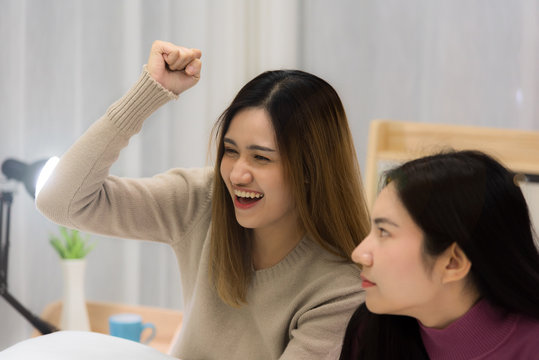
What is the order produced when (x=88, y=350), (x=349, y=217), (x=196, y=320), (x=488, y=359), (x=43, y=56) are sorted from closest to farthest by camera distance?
(x=488, y=359) → (x=88, y=350) → (x=349, y=217) → (x=196, y=320) → (x=43, y=56)

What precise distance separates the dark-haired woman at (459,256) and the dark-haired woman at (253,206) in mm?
241

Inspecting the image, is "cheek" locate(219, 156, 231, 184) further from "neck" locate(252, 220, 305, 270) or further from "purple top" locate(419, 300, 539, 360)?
"purple top" locate(419, 300, 539, 360)

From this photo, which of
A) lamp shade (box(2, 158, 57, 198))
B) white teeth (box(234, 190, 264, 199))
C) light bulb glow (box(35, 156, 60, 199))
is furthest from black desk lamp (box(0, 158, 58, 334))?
white teeth (box(234, 190, 264, 199))

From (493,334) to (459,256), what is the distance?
5.4 inches

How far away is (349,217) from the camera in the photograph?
1131mm

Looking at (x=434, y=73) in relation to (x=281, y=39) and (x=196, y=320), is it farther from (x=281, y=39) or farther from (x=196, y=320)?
(x=196, y=320)

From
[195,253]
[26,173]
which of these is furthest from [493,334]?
[26,173]

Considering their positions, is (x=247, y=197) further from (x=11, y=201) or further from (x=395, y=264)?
(x=11, y=201)

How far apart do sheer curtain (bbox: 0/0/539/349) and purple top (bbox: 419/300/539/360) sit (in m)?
1.23

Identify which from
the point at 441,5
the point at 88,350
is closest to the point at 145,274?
the point at 88,350

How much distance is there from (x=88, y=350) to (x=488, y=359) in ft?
2.05

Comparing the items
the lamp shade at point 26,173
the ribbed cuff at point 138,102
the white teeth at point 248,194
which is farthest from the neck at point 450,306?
the lamp shade at point 26,173

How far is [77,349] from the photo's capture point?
1020 millimetres

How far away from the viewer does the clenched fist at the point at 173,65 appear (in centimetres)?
110
